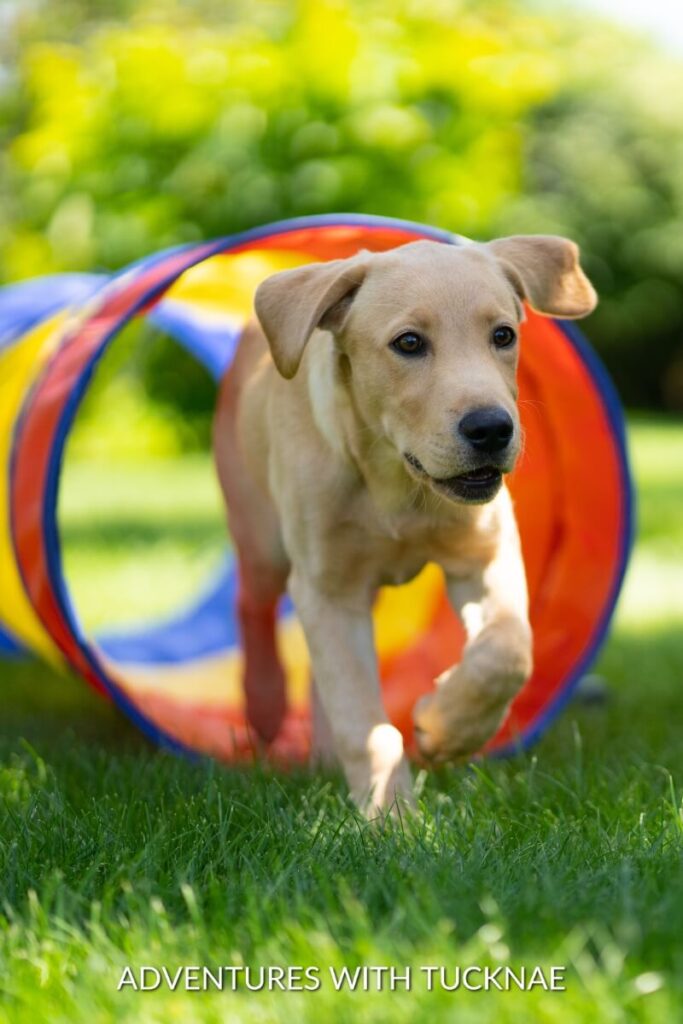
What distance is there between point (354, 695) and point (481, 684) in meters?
0.34

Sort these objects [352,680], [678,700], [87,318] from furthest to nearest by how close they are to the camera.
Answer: [678,700] → [87,318] → [352,680]

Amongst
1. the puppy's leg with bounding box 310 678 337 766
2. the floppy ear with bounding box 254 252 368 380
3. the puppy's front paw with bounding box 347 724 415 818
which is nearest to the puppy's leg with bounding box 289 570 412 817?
the puppy's front paw with bounding box 347 724 415 818

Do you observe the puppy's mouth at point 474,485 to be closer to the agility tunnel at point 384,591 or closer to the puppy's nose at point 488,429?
the puppy's nose at point 488,429

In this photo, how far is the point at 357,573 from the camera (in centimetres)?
377

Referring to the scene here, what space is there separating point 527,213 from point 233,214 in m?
10.6

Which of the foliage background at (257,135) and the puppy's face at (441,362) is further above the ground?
the puppy's face at (441,362)

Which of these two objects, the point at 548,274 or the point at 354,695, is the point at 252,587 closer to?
the point at 354,695

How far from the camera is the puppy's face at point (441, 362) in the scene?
10.4ft

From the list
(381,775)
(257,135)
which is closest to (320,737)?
(381,775)

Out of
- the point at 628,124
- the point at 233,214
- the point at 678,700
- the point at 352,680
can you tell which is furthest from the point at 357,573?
the point at 628,124

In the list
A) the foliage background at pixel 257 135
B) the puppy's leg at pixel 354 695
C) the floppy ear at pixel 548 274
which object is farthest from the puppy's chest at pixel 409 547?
the foliage background at pixel 257 135

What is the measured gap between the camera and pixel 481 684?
3.38 m

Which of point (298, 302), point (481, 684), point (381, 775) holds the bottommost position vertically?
point (381, 775)

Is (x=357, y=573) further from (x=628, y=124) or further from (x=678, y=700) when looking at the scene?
(x=628, y=124)
